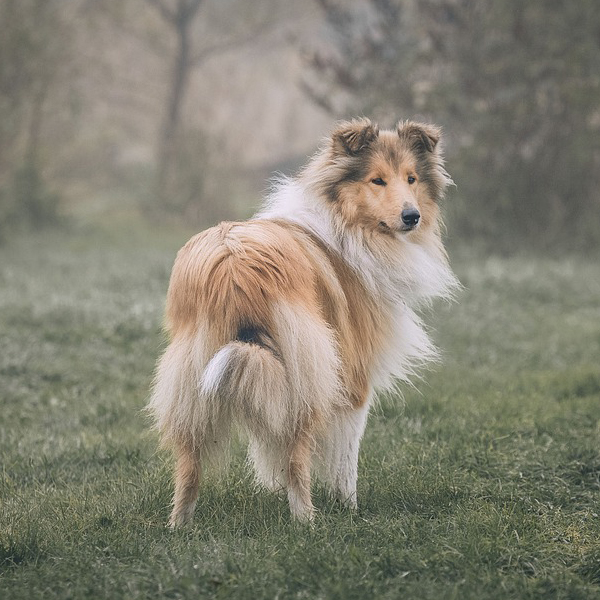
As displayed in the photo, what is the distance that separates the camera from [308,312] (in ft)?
11.0

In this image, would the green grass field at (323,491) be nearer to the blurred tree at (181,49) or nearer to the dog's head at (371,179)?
the dog's head at (371,179)

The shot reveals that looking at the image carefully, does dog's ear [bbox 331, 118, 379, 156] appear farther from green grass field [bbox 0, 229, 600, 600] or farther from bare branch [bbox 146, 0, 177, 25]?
bare branch [bbox 146, 0, 177, 25]

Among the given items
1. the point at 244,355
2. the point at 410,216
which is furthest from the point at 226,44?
the point at 244,355

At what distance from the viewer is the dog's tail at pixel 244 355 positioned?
3104 millimetres

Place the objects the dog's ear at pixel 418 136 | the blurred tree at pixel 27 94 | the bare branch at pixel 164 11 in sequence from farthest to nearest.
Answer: the bare branch at pixel 164 11 < the blurred tree at pixel 27 94 < the dog's ear at pixel 418 136

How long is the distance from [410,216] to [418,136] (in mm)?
555

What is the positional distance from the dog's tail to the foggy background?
9990 millimetres

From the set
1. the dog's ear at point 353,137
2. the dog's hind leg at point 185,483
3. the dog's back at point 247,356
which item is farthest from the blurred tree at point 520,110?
the dog's hind leg at point 185,483

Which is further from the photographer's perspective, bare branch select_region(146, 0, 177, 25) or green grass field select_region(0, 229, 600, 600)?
bare branch select_region(146, 0, 177, 25)

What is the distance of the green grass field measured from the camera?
9.92ft

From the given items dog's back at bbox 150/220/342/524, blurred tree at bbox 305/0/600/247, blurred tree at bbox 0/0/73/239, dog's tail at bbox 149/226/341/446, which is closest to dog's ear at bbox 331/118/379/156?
dog's back at bbox 150/220/342/524

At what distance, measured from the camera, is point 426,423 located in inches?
207

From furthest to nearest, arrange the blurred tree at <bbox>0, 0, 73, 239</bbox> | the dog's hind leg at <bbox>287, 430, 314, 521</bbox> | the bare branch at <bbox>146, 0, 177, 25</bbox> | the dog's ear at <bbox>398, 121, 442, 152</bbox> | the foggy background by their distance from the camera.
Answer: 1. the bare branch at <bbox>146, 0, 177, 25</bbox>
2. the blurred tree at <bbox>0, 0, 73, 239</bbox>
3. the foggy background
4. the dog's ear at <bbox>398, 121, 442, 152</bbox>
5. the dog's hind leg at <bbox>287, 430, 314, 521</bbox>

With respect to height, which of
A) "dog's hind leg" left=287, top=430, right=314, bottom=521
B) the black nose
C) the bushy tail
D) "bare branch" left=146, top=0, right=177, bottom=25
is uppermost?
"bare branch" left=146, top=0, right=177, bottom=25
